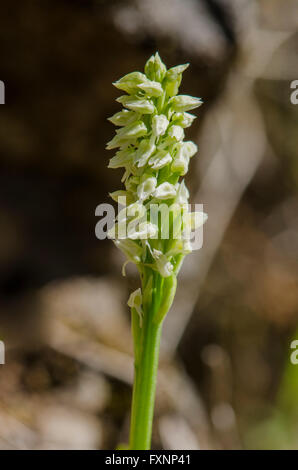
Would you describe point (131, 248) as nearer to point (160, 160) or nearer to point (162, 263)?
point (162, 263)

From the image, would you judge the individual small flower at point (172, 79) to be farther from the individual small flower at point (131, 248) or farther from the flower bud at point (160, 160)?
the individual small flower at point (131, 248)

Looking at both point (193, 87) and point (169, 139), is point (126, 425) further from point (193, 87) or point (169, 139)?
point (193, 87)

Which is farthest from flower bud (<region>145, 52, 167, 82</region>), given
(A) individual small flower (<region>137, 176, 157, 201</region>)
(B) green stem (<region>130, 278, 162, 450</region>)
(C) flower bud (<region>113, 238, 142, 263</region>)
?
(B) green stem (<region>130, 278, 162, 450</region>)

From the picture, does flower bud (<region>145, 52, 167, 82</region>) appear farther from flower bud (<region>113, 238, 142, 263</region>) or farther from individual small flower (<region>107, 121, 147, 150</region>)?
flower bud (<region>113, 238, 142, 263</region>)

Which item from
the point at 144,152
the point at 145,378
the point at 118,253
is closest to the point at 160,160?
the point at 144,152

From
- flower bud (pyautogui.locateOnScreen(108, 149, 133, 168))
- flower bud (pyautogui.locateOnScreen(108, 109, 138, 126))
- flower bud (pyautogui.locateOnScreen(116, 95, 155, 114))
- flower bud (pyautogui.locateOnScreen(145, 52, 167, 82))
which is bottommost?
flower bud (pyautogui.locateOnScreen(108, 149, 133, 168))

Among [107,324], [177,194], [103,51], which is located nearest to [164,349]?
[107,324]

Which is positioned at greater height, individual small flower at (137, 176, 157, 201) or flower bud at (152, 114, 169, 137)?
flower bud at (152, 114, 169, 137)
